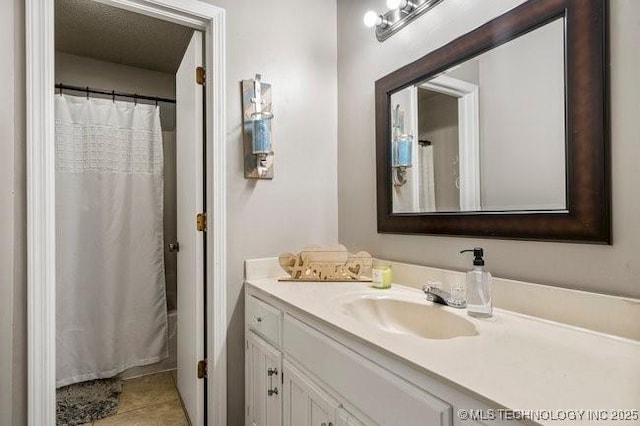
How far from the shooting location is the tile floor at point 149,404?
1905 mm

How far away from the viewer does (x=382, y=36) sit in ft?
5.35

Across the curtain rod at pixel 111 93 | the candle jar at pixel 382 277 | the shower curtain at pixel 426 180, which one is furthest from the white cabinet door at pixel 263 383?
the curtain rod at pixel 111 93

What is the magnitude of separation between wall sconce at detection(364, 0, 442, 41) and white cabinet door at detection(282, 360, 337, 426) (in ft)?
4.90

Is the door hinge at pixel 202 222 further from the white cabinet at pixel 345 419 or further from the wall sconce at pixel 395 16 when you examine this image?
the wall sconce at pixel 395 16

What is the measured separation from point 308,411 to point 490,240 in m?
0.83

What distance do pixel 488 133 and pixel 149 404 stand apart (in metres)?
2.36

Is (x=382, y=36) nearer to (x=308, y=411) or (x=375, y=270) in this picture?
(x=375, y=270)

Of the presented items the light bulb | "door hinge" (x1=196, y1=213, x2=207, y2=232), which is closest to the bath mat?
"door hinge" (x1=196, y1=213, x2=207, y2=232)

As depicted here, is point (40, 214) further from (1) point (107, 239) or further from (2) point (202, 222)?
(1) point (107, 239)

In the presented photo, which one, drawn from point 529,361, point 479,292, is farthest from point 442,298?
point 529,361

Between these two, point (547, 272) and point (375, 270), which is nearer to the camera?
point (547, 272)

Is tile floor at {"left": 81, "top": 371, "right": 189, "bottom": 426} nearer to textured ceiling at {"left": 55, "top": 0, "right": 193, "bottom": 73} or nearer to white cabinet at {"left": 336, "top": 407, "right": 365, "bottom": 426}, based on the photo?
white cabinet at {"left": 336, "top": 407, "right": 365, "bottom": 426}

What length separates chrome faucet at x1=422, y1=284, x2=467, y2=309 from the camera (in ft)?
3.71

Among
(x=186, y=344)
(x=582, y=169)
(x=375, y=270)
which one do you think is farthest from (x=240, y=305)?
(x=582, y=169)
